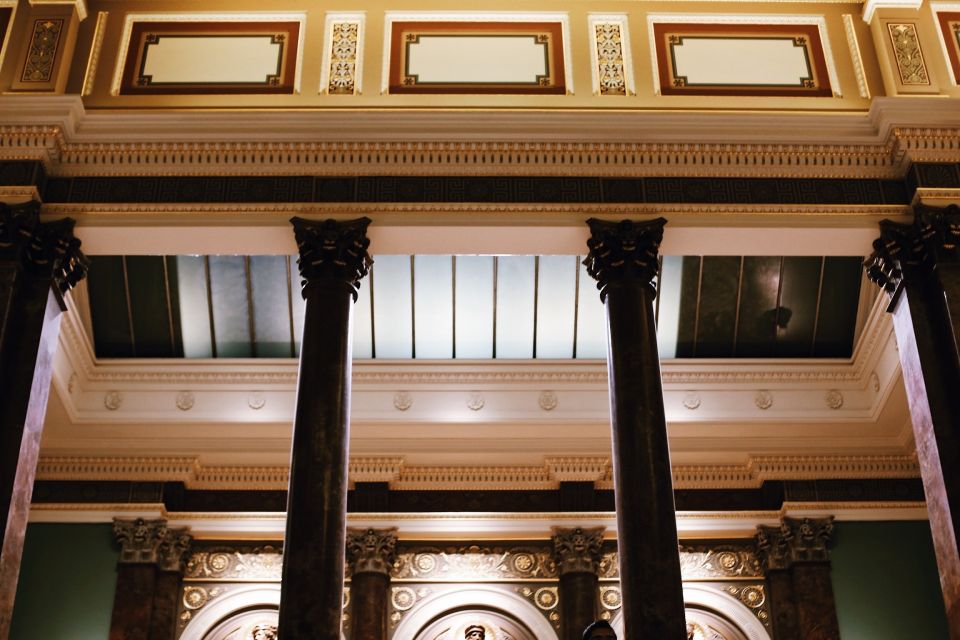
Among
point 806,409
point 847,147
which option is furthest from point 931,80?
point 806,409

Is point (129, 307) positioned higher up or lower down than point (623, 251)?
higher up

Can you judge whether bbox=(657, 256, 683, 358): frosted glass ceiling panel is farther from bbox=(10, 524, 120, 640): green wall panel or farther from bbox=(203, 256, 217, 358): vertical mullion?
bbox=(10, 524, 120, 640): green wall panel

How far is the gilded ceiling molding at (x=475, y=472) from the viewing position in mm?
12898

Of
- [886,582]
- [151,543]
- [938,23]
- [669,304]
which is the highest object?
[938,23]

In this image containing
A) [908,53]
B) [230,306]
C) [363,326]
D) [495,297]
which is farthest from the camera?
[363,326]

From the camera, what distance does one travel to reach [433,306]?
41.3 ft

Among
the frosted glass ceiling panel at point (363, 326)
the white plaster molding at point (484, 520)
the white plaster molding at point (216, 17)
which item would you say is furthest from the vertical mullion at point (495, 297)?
the white plaster molding at point (216, 17)

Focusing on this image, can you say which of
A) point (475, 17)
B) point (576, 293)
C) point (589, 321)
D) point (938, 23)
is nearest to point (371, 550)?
point (589, 321)

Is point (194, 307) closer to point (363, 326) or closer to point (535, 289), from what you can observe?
point (363, 326)

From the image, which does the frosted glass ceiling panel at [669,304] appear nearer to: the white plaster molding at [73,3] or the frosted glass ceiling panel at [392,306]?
the frosted glass ceiling panel at [392,306]

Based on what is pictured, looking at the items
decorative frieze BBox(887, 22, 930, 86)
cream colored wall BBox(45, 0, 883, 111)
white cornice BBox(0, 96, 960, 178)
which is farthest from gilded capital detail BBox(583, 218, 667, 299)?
decorative frieze BBox(887, 22, 930, 86)

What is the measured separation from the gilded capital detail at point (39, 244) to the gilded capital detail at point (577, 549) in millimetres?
6200

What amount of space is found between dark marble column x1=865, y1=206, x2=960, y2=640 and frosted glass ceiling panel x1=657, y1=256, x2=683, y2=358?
2930 mm

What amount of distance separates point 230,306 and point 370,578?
3.40 metres
